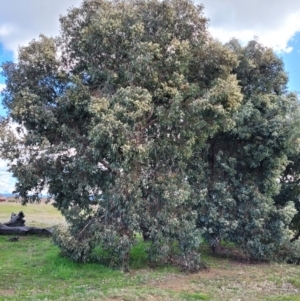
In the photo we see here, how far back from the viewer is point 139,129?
10625mm

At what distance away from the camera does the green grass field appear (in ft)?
27.2

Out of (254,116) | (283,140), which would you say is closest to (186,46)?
(254,116)

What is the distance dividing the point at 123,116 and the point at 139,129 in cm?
87

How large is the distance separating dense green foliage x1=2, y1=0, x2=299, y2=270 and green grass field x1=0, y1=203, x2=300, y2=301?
22.3 inches

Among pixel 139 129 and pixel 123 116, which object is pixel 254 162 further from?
pixel 123 116

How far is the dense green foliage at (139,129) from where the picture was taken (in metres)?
10.4

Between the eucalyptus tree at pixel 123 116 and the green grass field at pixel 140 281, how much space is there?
0.59 metres

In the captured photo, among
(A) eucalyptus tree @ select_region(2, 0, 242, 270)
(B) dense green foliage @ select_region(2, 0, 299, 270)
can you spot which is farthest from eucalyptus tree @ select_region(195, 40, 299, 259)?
(A) eucalyptus tree @ select_region(2, 0, 242, 270)

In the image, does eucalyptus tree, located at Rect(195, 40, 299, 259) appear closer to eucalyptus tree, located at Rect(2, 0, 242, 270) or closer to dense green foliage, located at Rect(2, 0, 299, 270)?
dense green foliage, located at Rect(2, 0, 299, 270)

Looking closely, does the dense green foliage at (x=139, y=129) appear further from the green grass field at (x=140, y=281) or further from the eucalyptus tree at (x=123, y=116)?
the green grass field at (x=140, y=281)

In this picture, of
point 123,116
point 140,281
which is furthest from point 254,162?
point 140,281

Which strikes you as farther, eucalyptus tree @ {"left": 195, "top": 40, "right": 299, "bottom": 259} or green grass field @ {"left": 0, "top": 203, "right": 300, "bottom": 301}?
eucalyptus tree @ {"left": 195, "top": 40, "right": 299, "bottom": 259}

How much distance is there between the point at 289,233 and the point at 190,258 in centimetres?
394

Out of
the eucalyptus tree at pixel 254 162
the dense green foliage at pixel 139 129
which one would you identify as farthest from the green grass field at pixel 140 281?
the eucalyptus tree at pixel 254 162
